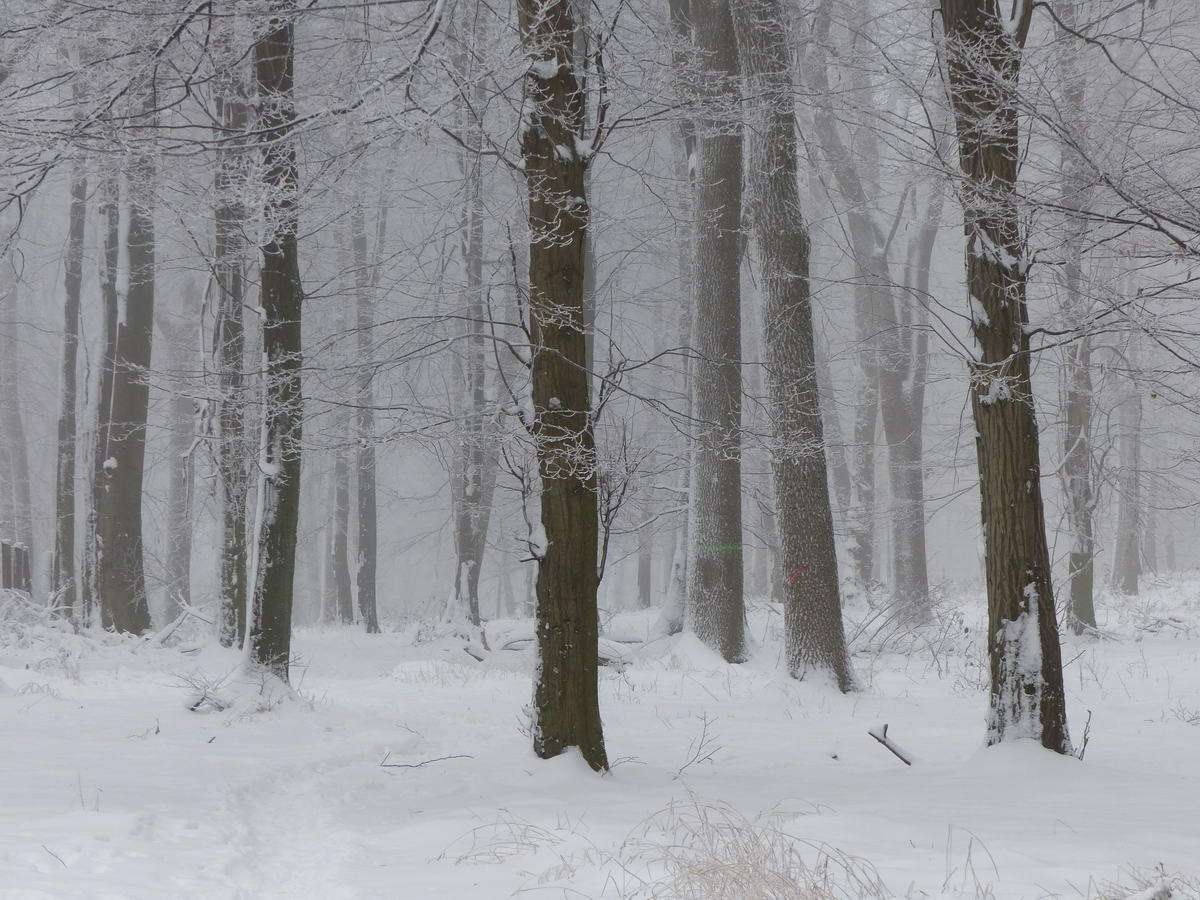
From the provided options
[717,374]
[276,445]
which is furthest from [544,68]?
[717,374]

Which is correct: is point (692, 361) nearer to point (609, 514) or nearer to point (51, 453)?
point (609, 514)

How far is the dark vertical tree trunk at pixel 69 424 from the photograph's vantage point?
54.9 feet

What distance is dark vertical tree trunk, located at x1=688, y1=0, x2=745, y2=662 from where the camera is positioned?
11922mm

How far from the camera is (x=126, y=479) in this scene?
13.7 m

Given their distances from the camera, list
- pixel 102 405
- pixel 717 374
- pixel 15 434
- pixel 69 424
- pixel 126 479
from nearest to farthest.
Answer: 1. pixel 717 374
2. pixel 126 479
3. pixel 102 405
4. pixel 69 424
5. pixel 15 434

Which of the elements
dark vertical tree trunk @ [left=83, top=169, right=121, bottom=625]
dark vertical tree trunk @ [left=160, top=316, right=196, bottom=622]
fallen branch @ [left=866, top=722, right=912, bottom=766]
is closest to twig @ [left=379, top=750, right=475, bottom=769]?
fallen branch @ [left=866, top=722, right=912, bottom=766]

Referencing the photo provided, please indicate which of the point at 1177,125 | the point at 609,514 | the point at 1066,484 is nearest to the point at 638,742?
the point at 609,514

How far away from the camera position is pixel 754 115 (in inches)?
356

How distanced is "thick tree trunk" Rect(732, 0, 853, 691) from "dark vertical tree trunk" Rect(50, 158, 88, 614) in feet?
40.2

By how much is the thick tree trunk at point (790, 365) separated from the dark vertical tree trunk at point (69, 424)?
12246mm

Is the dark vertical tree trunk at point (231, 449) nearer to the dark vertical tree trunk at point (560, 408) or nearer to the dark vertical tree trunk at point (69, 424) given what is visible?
the dark vertical tree trunk at point (560, 408)

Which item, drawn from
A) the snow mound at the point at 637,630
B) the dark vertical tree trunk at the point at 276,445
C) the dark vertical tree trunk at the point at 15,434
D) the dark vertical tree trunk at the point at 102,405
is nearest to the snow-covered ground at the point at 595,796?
the dark vertical tree trunk at the point at 276,445

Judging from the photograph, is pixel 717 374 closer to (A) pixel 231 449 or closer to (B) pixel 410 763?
(A) pixel 231 449

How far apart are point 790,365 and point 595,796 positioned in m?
5.88
